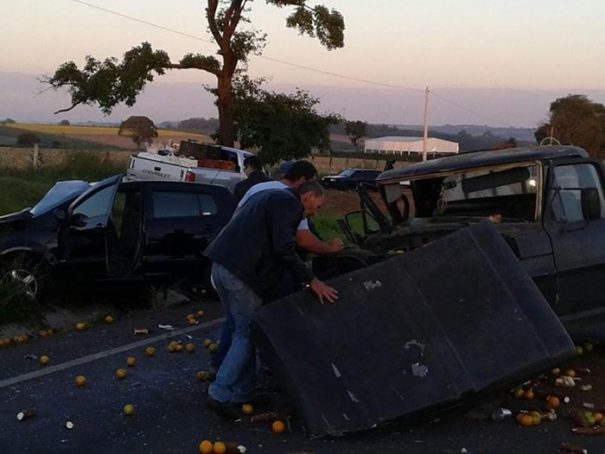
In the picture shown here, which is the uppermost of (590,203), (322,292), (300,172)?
(300,172)

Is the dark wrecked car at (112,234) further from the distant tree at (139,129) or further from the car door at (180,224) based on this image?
the distant tree at (139,129)

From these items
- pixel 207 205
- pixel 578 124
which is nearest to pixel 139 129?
pixel 578 124

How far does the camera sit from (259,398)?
660cm

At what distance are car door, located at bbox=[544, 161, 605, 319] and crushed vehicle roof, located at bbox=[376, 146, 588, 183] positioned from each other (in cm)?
16

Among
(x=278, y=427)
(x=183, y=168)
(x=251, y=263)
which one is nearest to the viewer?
(x=278, y=427)

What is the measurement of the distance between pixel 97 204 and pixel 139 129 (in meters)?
55.4

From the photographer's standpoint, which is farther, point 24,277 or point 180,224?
point 180,224

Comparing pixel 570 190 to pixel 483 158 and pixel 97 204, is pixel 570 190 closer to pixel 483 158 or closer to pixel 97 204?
pixel 483 158

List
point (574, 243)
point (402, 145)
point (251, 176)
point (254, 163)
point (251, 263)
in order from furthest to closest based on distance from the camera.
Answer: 1. point (402, 145)
2. point (254, 163)
3. point (251, 176)
4. point (574, 243)
5. point (251, 263)

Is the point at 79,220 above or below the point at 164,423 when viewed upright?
above

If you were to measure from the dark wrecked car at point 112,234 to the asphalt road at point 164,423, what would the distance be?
2.38 m

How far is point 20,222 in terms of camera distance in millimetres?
10633

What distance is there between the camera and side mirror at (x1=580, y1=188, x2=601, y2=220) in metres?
7.59

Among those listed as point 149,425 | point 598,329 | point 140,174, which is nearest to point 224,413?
point 149,425
